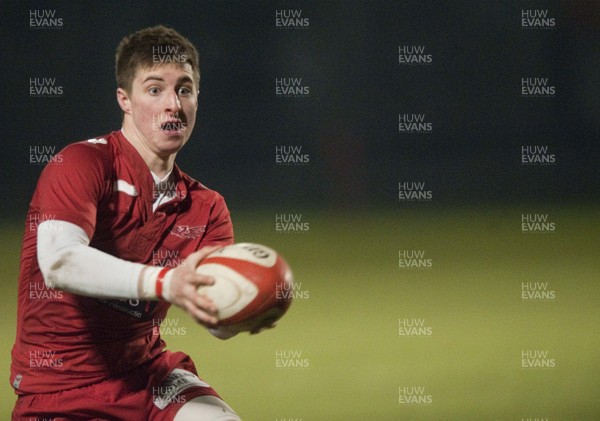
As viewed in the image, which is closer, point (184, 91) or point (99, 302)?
point (99, 302)

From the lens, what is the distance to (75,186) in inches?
124

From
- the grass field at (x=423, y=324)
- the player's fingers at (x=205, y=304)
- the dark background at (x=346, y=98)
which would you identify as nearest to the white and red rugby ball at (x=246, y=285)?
the player's fingers at (x=205, y=304)

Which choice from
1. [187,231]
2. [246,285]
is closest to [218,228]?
[187,231]

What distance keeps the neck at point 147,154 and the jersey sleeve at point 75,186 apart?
0.23 m

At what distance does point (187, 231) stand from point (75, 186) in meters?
0.67

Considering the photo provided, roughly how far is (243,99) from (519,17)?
395cm

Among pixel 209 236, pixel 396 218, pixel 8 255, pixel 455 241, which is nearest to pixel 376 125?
pixel 396 218

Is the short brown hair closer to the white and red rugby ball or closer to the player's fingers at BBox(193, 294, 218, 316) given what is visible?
the white and red rugby ball

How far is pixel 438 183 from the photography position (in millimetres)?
10711

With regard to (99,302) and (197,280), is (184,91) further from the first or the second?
(197,280)

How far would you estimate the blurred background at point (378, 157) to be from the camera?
634cm

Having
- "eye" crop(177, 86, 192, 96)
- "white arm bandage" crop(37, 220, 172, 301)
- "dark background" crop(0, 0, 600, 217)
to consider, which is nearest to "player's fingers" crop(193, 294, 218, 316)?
"white arm bandage" crop(37, 220, 172, 301)

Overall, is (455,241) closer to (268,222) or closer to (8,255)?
(268,222)

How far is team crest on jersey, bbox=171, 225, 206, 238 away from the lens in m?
3.68
